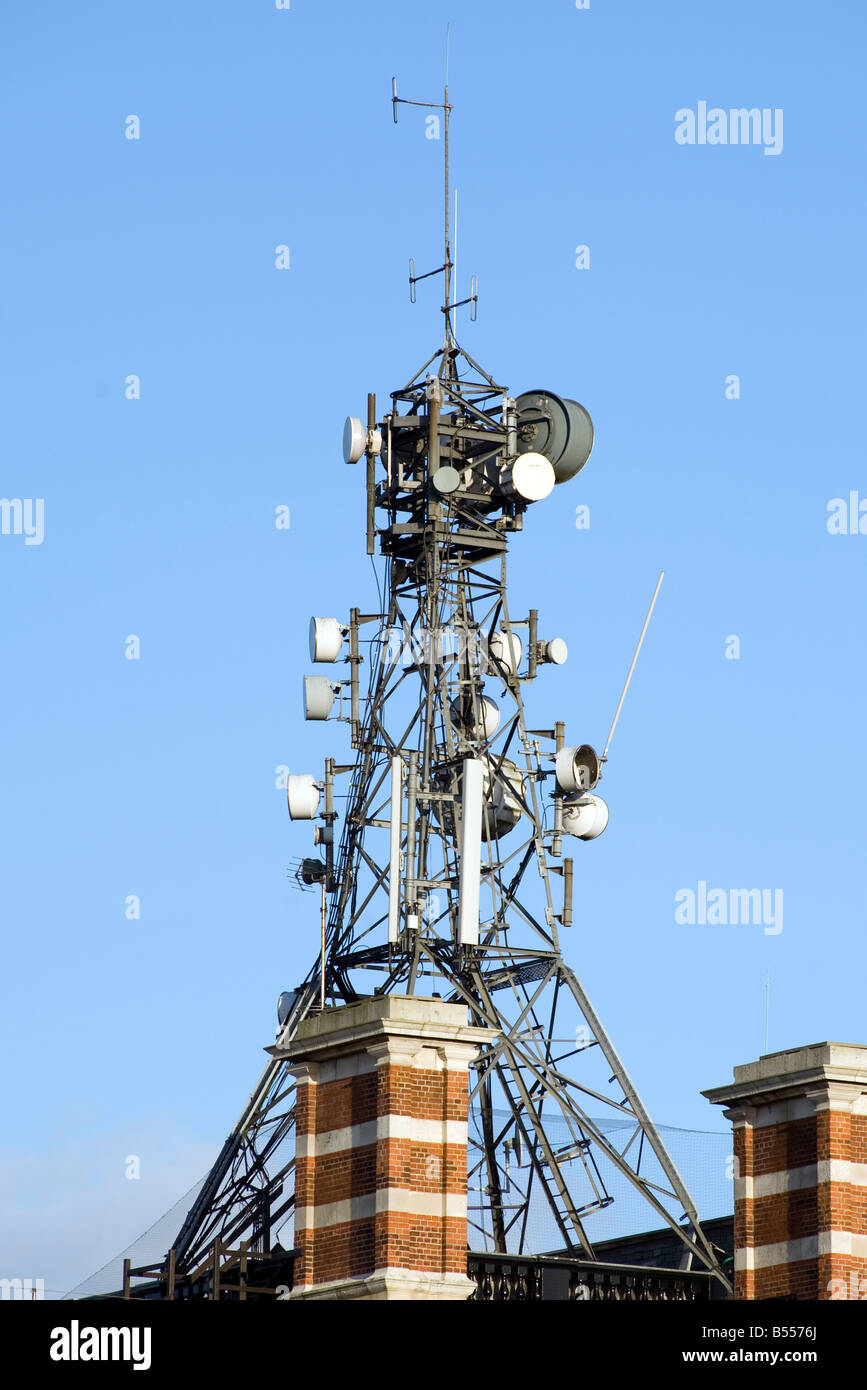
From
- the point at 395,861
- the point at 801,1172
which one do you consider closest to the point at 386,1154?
the point at 801,1172

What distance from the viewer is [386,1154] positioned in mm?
33500

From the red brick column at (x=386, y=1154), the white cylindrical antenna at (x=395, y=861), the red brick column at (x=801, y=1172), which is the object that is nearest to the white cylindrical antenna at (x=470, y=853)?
the white cylindrical antenna at (x=395, y=861)

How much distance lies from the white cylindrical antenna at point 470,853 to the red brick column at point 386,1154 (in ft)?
21.4

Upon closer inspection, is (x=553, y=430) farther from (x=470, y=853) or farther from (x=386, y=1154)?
(x=386, y=1154)

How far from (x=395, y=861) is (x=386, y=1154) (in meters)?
8.61

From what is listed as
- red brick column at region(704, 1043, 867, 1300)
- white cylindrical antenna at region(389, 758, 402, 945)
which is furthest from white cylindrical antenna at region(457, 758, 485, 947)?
red brick column at region(704, 1043, 867, 1300)

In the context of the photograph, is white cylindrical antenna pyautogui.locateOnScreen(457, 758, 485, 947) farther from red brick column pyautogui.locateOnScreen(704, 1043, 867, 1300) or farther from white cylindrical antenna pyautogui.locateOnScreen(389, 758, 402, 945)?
red brick column pyautogui.locateOnScreen(704, 1043, 867, 1300)

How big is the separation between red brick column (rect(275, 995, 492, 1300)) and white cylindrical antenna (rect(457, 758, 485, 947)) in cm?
653

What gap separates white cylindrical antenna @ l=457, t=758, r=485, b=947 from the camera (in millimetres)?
41188

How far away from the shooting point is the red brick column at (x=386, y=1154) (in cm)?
3331

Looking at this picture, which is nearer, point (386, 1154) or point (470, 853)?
Result: point (386, 1154)

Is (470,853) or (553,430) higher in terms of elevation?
(553,430)
